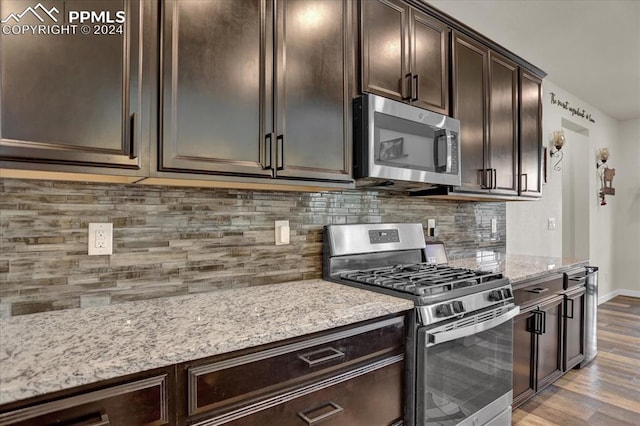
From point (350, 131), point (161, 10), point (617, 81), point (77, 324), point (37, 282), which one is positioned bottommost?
point (77, 324)

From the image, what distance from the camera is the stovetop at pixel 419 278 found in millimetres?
1557

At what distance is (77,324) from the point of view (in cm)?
112

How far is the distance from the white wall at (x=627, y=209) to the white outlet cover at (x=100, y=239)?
6.62 metres

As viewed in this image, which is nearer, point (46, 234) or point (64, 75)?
point (64, 75)

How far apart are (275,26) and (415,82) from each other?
0.86 meters

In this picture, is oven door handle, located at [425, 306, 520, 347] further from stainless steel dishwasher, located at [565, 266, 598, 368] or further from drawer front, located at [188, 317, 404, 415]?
stainless steel dishwasher, located at [565, 266, 598, 368]

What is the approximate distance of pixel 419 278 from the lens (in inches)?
69.5

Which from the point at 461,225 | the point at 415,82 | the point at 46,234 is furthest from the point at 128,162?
the point at 461,225

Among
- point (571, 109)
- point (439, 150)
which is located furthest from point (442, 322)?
point (571, 109)

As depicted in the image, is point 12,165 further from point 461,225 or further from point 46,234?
point 461,225

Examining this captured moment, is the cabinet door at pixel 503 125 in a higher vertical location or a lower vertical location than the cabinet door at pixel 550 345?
higher

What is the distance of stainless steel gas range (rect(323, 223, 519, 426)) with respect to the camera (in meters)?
1.45

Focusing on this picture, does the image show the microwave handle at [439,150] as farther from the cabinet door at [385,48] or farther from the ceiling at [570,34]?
the ceiling at [570,34]

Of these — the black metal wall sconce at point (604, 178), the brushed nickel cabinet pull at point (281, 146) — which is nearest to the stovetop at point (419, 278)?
the brushed nickel cabinet pull at point (281, 146)
